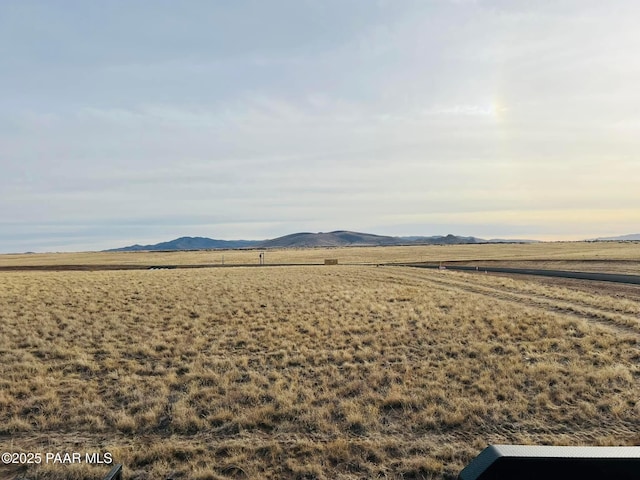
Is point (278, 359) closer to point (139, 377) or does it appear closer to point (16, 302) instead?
point (139, 377)

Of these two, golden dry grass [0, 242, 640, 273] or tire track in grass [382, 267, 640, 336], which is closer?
tire track in grass [382, 267, 640, 336]

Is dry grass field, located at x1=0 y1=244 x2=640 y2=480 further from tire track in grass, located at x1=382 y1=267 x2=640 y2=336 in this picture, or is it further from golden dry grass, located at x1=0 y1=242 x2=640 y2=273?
golden dry grass, located at x1=0 y1=242 x2=640 y2=273

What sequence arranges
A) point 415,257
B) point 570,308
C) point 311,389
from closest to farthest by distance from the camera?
point 311,389 → point 570,308 → point 415,257

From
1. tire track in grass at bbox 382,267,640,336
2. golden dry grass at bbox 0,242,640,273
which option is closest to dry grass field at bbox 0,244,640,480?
tire track in grass at bbox 382,267,640,336

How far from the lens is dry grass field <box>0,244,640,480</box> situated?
248 inches

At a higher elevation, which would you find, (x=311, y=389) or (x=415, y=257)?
(x=415, y=257)

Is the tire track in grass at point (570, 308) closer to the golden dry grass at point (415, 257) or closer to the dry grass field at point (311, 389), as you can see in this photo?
the dry grass field at point (311, 389)

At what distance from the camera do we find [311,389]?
916cm

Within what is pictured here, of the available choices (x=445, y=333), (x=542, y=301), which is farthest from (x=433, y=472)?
(x=542, y=301)

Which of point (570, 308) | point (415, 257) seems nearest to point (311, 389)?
point (570, 308)

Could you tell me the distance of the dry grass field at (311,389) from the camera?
6.29 meters

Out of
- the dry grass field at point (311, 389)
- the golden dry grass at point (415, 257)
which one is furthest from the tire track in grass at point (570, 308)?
the golden dry grass at point (415, 257)

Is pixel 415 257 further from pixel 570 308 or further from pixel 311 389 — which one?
pixel 311 389

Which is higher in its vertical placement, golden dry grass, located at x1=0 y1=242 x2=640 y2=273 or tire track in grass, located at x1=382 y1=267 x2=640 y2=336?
golden dry grass, located at x1=0 y1=242 x2=640 y2=273
